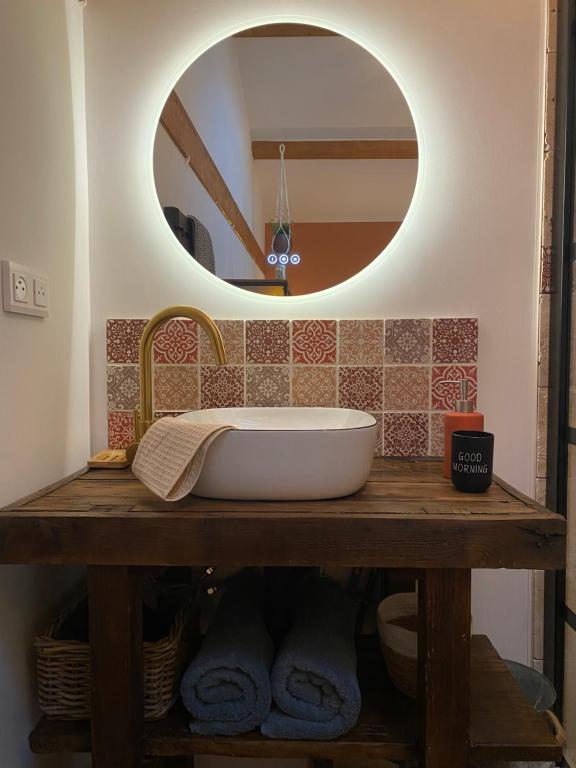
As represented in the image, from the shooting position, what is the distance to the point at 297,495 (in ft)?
3.06

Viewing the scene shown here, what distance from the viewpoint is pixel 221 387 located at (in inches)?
53.7

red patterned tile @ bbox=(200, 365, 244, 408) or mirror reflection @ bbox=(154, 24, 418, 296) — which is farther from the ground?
mirror reflection @ bbox=(154, 24, 418, 296)

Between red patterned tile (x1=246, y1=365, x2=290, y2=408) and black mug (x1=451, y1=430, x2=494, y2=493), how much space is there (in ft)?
1.63

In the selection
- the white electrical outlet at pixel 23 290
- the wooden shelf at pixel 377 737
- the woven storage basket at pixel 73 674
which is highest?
the white electrical outlet at pixel 23 290

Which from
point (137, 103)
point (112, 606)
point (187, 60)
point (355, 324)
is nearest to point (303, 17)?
point (187, 60)

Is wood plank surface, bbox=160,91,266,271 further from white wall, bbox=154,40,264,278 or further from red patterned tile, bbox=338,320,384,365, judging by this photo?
red patterned tile, bbox=338,320,384,365

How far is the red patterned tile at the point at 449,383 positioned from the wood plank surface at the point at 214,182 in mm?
551

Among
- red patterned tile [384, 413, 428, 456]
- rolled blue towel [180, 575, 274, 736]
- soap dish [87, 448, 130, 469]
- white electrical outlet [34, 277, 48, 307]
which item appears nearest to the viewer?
rolled blue towel [180, 575, 274, 736]

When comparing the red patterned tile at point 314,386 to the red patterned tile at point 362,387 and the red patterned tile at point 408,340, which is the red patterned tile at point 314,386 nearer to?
the red patterned tile at point 362,387

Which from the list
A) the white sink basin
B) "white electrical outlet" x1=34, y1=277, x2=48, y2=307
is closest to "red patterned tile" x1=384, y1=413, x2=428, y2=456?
the white sink basin

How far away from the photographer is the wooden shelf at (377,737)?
3.02 ft

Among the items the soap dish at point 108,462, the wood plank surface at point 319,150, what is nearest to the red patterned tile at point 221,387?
the soap dish at point 108,462

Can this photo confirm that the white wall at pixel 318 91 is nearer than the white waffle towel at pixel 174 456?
No

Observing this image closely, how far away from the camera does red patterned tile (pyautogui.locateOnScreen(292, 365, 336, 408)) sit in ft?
4.42
